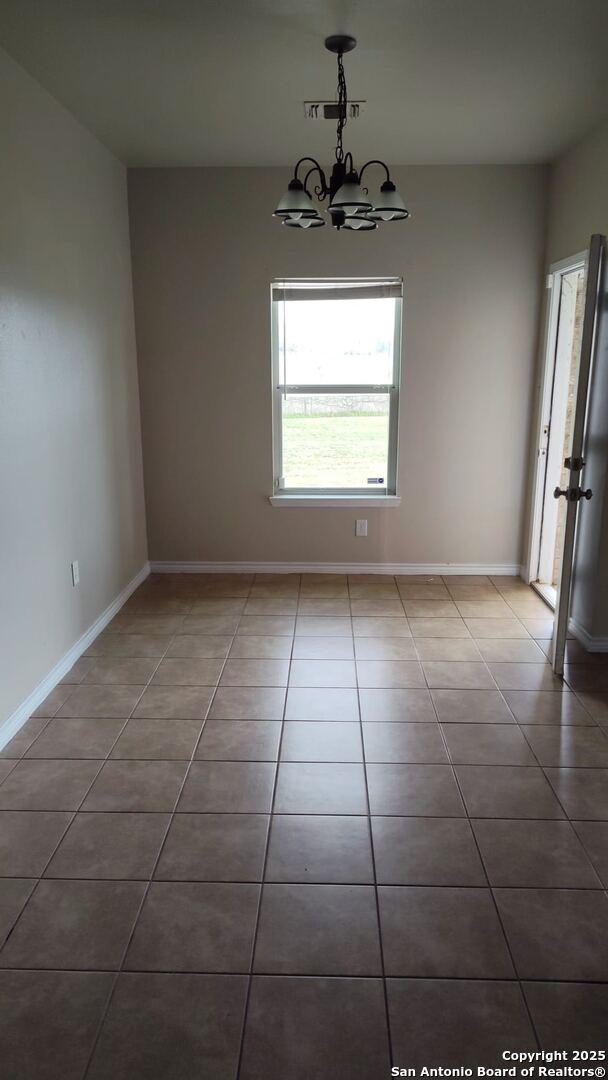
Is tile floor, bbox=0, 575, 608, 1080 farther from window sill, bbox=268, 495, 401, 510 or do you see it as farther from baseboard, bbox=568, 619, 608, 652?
window sill, bbox=268, 495, 401, 510

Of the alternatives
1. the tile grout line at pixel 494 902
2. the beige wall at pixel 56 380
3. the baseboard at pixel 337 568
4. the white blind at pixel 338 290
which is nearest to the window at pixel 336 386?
the white blind at pixel 338 290

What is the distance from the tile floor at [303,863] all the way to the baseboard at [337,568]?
1287mm

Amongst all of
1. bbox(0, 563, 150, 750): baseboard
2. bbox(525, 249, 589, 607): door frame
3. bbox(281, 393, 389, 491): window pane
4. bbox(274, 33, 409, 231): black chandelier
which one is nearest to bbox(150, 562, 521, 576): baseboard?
bbox(525, 249, 589, 607): door frame

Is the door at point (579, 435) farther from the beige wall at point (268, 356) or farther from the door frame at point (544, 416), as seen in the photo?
the beige wall at point (268, 356)

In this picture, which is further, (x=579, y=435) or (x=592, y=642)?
(x=592, y=642)

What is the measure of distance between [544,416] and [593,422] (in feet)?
3.06

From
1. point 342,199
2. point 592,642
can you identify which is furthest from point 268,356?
point 592,642

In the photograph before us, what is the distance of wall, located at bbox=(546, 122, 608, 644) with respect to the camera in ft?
11.4

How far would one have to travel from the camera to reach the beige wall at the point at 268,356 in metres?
4.38

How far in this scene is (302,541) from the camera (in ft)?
16.2

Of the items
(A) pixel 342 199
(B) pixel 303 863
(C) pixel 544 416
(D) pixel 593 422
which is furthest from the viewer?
(C) pixel 544 416

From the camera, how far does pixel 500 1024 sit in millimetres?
1590

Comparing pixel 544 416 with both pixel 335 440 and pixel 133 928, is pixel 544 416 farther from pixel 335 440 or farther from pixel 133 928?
pixel 133 928

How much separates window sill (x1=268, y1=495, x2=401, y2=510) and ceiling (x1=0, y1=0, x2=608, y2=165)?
2111 mm
